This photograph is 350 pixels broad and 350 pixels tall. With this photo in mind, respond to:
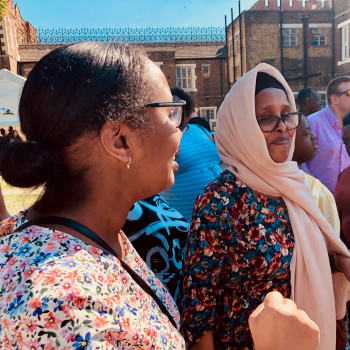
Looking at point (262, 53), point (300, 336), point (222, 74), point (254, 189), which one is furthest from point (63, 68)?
point (222, 74)

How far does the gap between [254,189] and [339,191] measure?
1178 millimetres

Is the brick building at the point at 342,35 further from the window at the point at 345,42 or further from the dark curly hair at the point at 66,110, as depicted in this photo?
the dark curly hair at the point at 66,110

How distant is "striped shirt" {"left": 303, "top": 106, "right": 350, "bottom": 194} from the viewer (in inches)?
145

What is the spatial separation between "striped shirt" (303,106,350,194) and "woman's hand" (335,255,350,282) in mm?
1929

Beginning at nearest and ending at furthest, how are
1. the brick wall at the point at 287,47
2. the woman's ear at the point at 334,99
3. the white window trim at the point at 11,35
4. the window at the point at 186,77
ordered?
the woman's ear at the point at 334,99 < the brick wall at the point at 287,47 < the white window trim at the point at 11,35 < the window at the point at 186,77

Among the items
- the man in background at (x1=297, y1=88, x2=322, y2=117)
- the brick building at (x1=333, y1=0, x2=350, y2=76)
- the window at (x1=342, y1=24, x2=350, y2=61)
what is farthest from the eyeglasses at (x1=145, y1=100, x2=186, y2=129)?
the window at (x1=342, y1=24, x2=350, y2=61)

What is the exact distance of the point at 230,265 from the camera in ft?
5.46

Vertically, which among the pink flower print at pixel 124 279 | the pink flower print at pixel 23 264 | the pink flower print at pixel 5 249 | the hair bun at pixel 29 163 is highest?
the hair bun at pixel 29 163

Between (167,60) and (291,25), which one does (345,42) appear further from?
(167,60)

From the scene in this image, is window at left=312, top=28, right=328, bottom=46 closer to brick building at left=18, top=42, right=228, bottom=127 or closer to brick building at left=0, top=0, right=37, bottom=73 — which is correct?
brick building at left=18, top=42, right=228, bottom=127

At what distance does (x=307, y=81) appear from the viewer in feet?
74.2

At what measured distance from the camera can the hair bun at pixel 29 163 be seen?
90 cm

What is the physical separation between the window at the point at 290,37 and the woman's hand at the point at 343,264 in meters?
23.8

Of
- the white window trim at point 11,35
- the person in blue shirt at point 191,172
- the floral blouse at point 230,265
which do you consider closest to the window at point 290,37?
the white window trim at point 11,35
